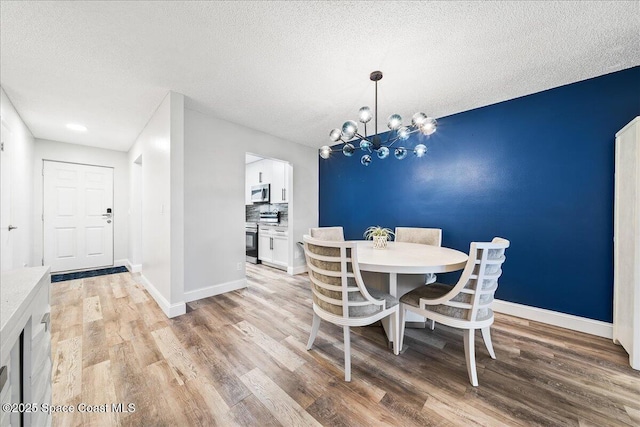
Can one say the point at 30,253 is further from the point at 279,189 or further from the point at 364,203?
the point at 364,203

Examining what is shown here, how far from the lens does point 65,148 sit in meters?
4.21

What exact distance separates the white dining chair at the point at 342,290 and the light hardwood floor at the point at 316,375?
1.00 feet

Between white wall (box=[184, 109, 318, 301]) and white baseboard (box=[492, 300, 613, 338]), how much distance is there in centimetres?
340

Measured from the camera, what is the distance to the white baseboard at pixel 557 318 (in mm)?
2146

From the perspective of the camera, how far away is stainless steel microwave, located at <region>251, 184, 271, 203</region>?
4914mm

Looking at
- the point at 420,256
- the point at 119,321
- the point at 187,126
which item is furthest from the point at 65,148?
the point at 420,256

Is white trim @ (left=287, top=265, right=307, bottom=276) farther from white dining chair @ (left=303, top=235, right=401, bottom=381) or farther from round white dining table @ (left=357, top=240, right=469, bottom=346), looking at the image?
white dining chair @ (left=303, top=235, right=401, bottom=381)

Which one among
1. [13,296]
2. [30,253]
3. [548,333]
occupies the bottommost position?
[548,333]

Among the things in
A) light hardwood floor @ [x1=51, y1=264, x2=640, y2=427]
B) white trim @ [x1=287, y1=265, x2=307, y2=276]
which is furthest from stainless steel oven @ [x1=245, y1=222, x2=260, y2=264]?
light hardwood floor @ [x1=51, y1=264, x2=640, y2=427]

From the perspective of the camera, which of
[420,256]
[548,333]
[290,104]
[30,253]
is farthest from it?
[30,253]

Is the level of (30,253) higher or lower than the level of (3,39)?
lower

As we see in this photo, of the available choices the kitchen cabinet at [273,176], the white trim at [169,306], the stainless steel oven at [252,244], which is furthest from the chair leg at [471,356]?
the stainless steel oven at [252,244]

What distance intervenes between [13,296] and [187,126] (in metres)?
2.68

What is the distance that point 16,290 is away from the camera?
2.40 ft
